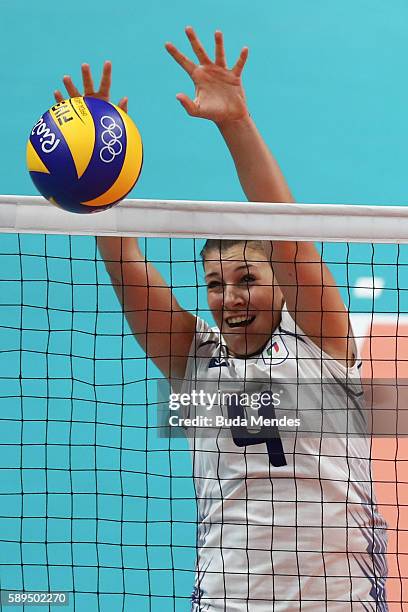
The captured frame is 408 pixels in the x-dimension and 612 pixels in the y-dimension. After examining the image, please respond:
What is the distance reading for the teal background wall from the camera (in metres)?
3.72

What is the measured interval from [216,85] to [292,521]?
0.89 meters

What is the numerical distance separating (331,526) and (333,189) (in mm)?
2277

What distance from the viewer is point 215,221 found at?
6.74 feet

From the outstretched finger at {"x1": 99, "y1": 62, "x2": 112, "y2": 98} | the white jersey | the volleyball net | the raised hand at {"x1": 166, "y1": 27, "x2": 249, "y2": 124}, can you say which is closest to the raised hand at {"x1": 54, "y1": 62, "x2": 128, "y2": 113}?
the outstretched finger at {"x1": 99, "y1": 62, "x2": 112, "y2": 98}

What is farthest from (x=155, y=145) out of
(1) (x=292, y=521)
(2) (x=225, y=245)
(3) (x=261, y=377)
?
(1) (x=292, y=521)

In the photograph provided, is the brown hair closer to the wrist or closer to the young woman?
the young woman

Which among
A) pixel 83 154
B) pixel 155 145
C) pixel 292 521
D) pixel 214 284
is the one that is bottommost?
pixel 292 521

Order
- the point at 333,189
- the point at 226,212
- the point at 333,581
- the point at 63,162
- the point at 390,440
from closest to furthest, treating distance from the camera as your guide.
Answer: the point at 63,162 → the point at 333,581 → the point at 226,212 → the point at 390,440 → the point at 333,189

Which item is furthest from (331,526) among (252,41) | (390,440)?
(252,41)

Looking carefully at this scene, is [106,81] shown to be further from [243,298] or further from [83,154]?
[243,298]


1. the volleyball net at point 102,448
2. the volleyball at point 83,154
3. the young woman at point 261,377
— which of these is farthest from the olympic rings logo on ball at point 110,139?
the volleyball net at point 102,448

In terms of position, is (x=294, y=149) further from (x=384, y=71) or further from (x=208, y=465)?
(x=208, y=465)

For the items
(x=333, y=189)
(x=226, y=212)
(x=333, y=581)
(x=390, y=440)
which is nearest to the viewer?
(x=333, y=581)

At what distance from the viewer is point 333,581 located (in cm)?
183
